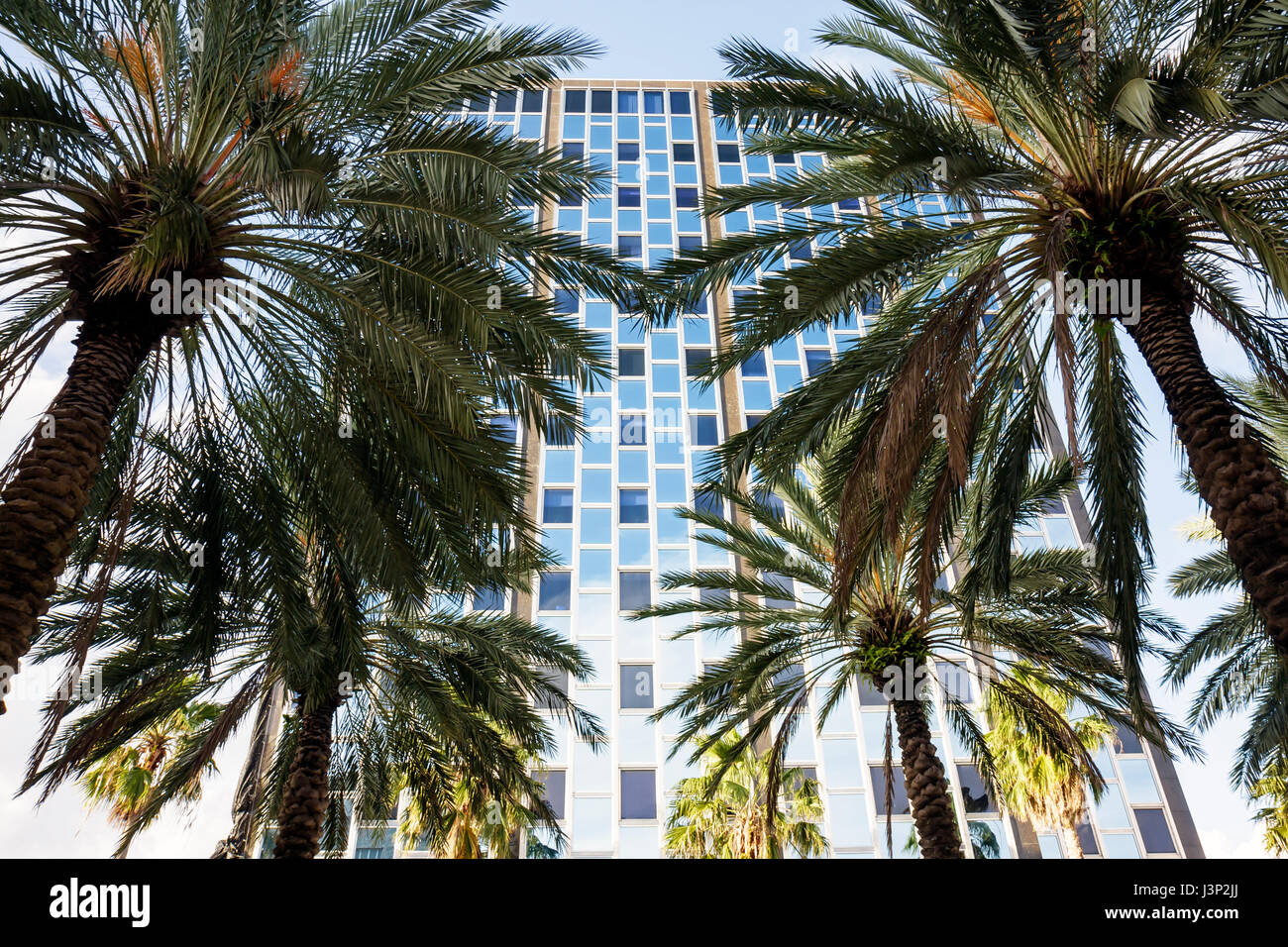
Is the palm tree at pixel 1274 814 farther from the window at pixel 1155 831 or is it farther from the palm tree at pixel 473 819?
the palm tree at pixel 473 819

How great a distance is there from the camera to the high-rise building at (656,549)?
26891 millimetres

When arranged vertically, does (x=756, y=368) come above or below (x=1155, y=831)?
above

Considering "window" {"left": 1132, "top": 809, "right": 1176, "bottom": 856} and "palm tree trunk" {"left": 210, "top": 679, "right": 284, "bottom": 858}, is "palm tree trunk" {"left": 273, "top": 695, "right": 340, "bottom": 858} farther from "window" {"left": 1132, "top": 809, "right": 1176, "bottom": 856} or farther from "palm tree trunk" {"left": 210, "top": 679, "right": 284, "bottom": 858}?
"window" {"left": 1132, "top": 809, "right": 1176, "bottom": 856}

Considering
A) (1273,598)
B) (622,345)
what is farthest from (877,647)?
(622,345)

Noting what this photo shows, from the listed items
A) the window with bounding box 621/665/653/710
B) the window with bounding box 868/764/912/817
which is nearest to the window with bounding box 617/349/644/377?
the window with bounding box 621/665/653/710

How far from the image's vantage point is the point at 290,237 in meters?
8.25

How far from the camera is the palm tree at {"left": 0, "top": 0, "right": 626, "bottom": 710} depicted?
268 inches

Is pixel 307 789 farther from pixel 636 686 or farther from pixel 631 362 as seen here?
pixel 631 362

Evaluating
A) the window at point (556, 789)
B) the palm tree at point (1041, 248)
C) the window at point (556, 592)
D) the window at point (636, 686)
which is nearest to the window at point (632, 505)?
the window at point (556, 592)

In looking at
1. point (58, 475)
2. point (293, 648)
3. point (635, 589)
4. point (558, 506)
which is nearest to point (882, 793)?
point (635, 589)

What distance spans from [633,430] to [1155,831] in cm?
2018

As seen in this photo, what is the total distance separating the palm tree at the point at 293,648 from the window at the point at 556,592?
15.0 m
